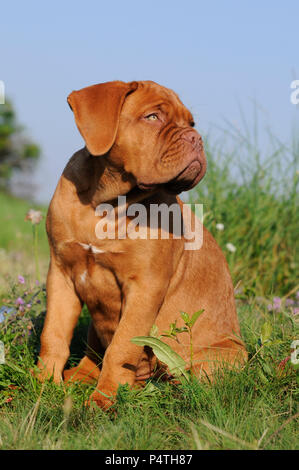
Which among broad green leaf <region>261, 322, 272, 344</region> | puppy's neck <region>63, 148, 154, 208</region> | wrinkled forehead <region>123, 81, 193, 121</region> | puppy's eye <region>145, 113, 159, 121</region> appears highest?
wrinkled forehead <region>123, 81, 193, 121</region>

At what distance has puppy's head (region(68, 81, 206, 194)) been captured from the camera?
3.09 metres

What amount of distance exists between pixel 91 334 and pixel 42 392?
87cm

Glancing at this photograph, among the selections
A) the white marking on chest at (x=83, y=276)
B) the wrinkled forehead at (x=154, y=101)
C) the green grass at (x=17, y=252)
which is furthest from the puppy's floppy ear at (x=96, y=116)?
the green grass at (x=17, y=252)

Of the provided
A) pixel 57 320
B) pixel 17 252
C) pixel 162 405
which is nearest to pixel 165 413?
pixel 162 405

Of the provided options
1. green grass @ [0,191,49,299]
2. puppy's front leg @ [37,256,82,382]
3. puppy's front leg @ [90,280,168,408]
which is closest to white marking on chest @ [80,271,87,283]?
puppy's front leg @ [37,256,82,382]

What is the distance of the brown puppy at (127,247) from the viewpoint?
3117mm

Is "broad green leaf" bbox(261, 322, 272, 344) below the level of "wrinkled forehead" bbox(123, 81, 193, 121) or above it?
below

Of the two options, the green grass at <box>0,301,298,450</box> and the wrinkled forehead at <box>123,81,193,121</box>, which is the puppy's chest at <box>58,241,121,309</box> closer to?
the green grass at <box>0,301,298,450</box>

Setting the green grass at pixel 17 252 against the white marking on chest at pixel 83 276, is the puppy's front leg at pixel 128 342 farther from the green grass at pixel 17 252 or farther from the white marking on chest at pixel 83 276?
the green grass at pixel 17 252

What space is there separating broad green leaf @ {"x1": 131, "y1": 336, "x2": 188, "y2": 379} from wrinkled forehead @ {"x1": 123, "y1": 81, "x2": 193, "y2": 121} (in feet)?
4.19

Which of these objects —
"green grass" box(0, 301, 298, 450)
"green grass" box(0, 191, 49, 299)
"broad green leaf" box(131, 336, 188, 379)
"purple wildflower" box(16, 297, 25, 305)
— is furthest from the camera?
"green grass" box(0, 191, 49, 299)

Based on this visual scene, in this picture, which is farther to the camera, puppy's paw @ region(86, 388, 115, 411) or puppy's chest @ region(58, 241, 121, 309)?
puppy's chest @ region(58, 241, 121, 309)

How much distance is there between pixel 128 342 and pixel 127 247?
1.78 feet
